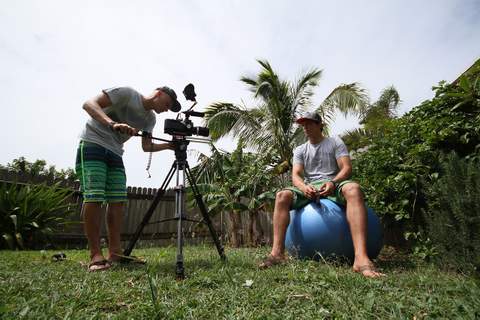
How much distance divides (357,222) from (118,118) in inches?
93.1

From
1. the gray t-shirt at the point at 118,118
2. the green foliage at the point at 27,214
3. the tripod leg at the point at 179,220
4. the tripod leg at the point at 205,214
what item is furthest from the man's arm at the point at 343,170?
the green foliage at the point at 27,214

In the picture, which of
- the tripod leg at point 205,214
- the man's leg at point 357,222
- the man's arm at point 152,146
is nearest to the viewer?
the man's leg at point 357,222

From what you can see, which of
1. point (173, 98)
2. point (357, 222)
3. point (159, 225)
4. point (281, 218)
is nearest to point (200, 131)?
point (173, 98)

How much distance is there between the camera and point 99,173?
286 cm

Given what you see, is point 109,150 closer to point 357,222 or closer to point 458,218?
point 357,222

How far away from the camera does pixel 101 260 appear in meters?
2.68

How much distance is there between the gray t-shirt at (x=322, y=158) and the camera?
3.27m

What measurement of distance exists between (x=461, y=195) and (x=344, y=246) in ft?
3.26

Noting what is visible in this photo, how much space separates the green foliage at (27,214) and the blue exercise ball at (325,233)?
4.74 m

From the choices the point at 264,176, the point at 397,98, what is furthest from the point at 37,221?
the point at 397,98

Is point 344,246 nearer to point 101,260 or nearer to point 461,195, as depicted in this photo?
point 461,195

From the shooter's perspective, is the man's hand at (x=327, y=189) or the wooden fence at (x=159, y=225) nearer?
the man's hand at (x=327, y=189)

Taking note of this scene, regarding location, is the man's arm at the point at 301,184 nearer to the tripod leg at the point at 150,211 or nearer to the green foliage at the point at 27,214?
the tripod leg at the point at 150,211

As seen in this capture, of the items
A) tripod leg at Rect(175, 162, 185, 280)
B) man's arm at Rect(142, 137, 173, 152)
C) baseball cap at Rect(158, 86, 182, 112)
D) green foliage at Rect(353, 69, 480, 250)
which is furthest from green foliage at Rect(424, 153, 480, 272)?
man's arm at Rect(142, 137, 173, 152)
